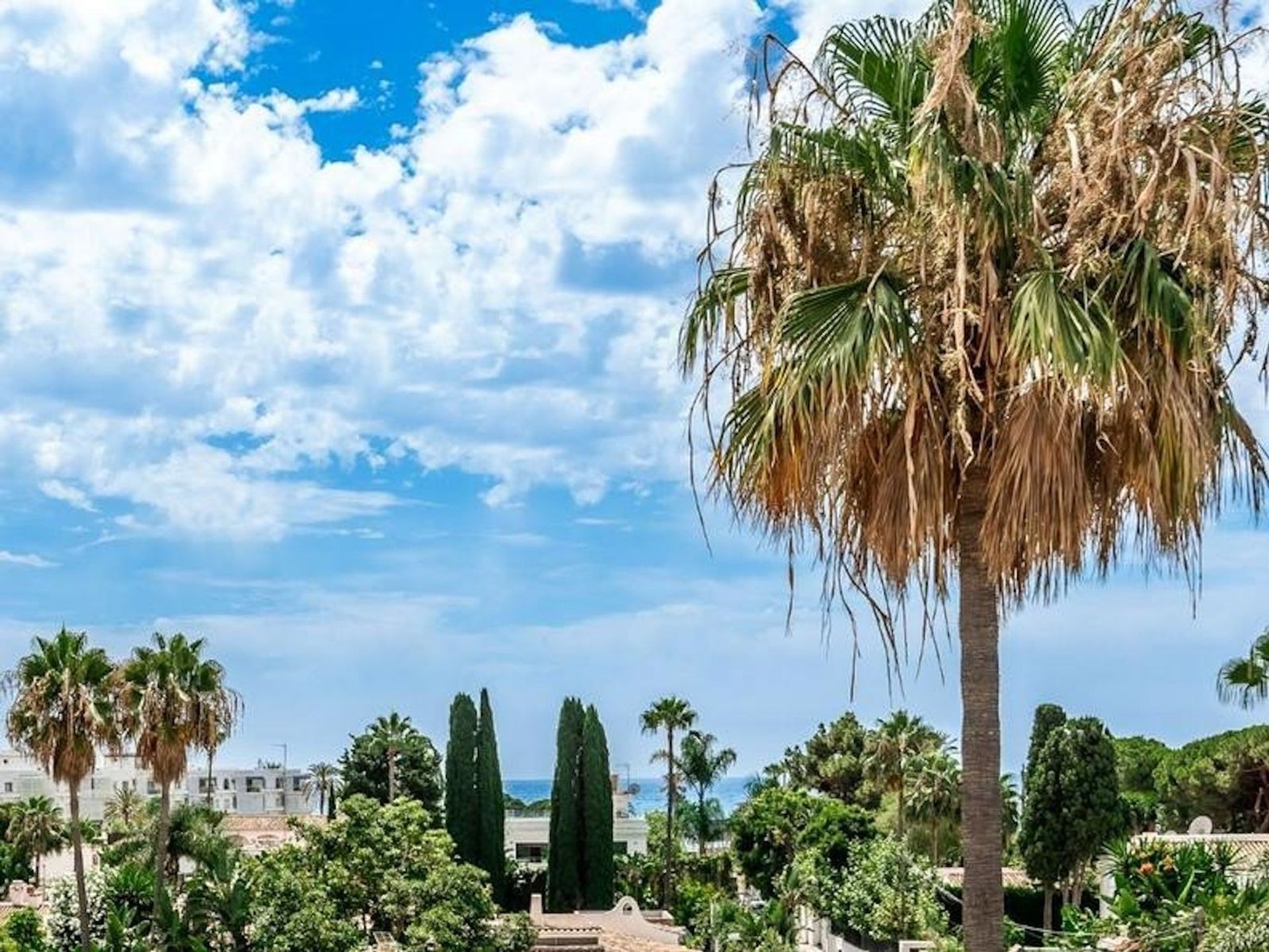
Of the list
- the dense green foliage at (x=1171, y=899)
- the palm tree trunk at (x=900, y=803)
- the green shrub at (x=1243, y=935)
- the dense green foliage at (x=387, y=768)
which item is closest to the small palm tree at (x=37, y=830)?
the dense green foliage at (x=387, y=768)

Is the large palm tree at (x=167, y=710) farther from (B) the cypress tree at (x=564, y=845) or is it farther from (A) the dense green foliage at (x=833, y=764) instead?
(A) the dense green foliage at (x=833, y=764)

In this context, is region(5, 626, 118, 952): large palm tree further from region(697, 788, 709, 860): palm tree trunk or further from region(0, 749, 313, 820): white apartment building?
region(0, 749, 313, 820): white apartment building

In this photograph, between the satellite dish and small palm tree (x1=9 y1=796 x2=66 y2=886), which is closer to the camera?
the satellite dish

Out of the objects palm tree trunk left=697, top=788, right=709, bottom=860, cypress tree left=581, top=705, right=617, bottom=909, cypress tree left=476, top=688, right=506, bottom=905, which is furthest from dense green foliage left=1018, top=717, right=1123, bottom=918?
palm tree trunk left=697, top=788, right=709, bottom=860

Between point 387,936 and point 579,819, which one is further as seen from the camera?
point 579,819

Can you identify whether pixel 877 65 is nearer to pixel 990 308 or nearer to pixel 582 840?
pixel 990 308

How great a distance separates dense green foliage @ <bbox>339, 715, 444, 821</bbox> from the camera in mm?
53875

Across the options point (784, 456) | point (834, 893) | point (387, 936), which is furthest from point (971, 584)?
point (834, 893)

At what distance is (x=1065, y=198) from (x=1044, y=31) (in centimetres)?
82

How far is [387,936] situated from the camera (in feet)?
99.2

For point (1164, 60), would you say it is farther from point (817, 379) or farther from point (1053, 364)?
point (817, 379)

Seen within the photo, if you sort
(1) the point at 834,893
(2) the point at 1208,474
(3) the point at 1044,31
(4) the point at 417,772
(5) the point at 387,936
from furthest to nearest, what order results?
(4) the point at 417,772 → (1) the point at 834,893 → (5) the point at 387,936 → (3) the point at 1044,31 → (2) the point at 1208,474

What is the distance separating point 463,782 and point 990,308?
4298 cm

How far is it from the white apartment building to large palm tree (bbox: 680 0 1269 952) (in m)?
74.4
